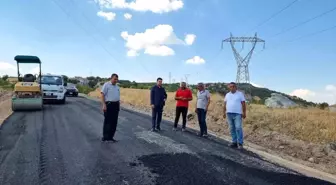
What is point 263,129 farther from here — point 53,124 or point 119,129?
point 53,124

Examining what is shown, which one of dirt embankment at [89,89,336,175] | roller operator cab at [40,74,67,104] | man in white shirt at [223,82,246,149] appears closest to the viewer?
dirt embankment at [89,89,336,175]

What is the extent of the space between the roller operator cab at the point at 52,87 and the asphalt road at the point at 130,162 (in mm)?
13536

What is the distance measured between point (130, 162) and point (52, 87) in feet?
62.4

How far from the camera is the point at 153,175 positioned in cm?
689

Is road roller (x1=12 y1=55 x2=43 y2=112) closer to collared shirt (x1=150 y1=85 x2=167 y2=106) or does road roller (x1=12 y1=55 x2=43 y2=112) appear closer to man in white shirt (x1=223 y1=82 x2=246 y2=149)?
collared shirt (x1=150 y1=85 x2=167 y2=106)

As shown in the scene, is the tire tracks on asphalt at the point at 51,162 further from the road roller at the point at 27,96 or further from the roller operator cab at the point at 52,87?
the roller operator cab at the point at 52,87

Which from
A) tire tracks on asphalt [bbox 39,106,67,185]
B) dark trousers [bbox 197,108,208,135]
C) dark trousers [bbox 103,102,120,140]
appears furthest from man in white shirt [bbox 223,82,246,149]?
tire tracks on asphalt [bbox 39,106,67,185]

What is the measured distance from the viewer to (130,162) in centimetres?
795

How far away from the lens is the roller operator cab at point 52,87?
25.5m

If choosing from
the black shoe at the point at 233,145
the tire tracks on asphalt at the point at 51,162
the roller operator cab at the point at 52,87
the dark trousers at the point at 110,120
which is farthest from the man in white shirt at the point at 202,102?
the roller operator cab at the point at 52,87

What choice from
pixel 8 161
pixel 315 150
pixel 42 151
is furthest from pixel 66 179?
pixel 315 150

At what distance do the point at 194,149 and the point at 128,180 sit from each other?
131 inches

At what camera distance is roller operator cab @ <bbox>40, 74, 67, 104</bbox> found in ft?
83.6

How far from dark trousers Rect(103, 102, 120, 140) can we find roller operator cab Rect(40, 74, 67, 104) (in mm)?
15850
